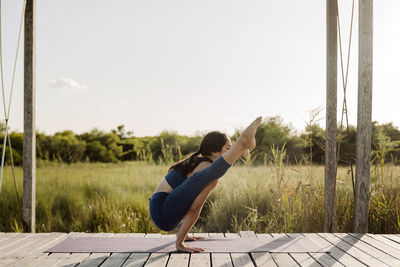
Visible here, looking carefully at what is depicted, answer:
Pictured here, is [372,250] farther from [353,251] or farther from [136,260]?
[136,260]

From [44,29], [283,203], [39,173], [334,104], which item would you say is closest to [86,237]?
[283,203]

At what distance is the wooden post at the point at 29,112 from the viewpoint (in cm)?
341

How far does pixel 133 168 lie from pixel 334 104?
3.58m

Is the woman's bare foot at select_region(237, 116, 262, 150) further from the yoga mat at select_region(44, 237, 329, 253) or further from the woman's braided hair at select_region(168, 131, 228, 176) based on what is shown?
the yoga mat at select_region(44, 237, 329, 253)

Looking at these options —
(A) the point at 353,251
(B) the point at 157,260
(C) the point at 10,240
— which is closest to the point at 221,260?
(B) the point at 157,260

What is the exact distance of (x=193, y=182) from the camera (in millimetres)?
2268

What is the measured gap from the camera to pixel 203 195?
2324mm

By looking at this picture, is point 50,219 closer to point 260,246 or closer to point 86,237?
point 86,237

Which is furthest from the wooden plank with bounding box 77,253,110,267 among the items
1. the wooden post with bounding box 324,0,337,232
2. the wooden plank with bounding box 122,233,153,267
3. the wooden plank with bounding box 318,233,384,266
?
the wooden post with bounding box 324,0,337,232

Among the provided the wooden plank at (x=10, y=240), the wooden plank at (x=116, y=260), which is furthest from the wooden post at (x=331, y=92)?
A: the wooden plank at (x=10, y=240)

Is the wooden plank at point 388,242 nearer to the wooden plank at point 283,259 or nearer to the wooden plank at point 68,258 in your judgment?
the wooden plank at point 283,259

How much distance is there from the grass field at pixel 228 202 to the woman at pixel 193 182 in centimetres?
125

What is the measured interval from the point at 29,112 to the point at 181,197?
1.93 meters

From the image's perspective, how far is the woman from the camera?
7.17 ft
